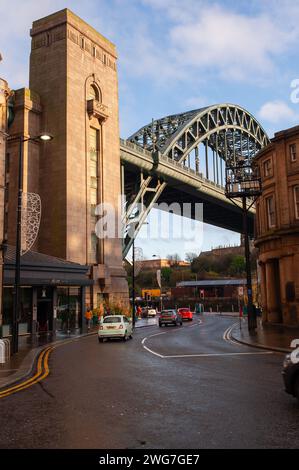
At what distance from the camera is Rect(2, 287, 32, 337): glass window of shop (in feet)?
100

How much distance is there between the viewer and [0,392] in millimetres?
11234

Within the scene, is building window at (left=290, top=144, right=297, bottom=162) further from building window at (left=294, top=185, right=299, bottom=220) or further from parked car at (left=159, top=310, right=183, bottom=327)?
parked car at (left=159, top=310, right=183, bottom=327)

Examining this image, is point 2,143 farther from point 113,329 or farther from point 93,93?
point 93,93

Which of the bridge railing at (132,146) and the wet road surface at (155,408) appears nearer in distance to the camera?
the wet road surface at (155,408)

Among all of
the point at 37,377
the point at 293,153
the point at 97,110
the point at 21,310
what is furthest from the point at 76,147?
the point at 37,377

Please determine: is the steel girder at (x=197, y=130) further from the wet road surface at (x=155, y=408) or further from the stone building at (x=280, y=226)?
the wet road surface at (x=155, y=408)

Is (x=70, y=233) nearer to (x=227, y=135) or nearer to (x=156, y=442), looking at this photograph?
(x=156, y=442)

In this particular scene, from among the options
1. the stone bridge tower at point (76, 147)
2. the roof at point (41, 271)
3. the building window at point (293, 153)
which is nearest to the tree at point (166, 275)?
the stone bridge tower at point (76, 147)

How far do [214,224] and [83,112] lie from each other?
63.4 m

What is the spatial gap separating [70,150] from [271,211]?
63.8 feet

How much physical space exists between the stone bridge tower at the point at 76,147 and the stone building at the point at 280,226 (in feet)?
54.2

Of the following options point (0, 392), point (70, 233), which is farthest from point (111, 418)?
point (70, 233)

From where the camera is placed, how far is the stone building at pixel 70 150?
43688mm

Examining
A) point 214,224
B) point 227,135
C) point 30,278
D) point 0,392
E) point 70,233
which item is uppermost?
point 227,135
